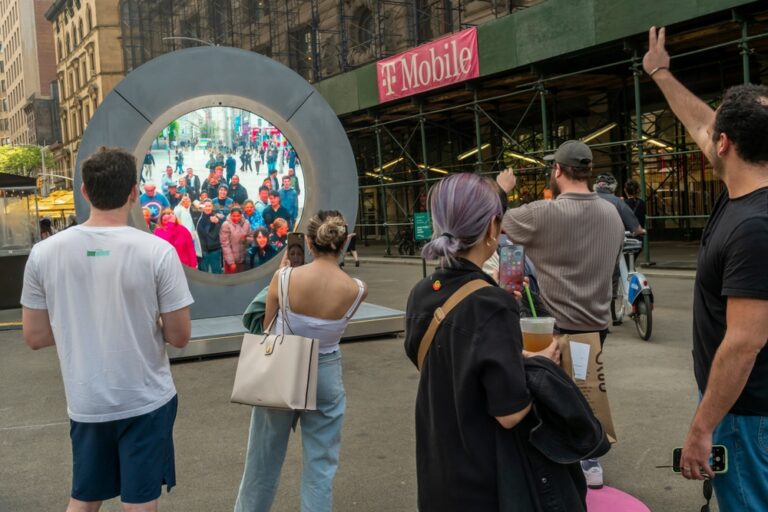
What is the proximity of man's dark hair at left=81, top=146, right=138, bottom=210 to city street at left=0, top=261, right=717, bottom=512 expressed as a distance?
2204 mm

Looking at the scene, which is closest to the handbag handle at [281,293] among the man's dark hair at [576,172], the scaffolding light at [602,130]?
the man's dark hair at [576,172]

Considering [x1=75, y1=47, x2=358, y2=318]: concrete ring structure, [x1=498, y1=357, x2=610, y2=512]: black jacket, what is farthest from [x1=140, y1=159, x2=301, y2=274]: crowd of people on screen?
[x1=498, y1=357, x2=610, y2=512]: black jacket

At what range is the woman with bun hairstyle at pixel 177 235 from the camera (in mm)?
9516

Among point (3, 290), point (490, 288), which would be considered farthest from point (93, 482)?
point (3, 290)

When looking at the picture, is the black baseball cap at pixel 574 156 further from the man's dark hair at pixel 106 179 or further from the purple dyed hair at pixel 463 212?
the man's dark hair at pixel 106 179

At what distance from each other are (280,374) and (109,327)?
840mm

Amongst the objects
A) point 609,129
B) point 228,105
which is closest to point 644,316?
Result: point 228,105

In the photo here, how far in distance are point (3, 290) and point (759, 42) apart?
56.8ft

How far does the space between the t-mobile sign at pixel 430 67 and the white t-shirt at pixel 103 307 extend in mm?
16540

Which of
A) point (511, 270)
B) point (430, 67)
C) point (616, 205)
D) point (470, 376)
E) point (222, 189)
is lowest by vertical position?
point (470, 376)

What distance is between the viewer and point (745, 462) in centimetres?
222

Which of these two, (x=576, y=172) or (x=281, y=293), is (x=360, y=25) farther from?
(x=281, y=293)

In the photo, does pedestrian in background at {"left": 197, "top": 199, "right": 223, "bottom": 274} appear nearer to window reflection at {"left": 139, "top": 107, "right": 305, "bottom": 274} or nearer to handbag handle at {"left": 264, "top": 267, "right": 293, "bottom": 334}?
window reflection at {"left": 139, "top": 107, "right": 305, "bottom": 274}

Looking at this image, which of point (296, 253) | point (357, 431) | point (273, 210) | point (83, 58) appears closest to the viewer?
point (296, 253)
